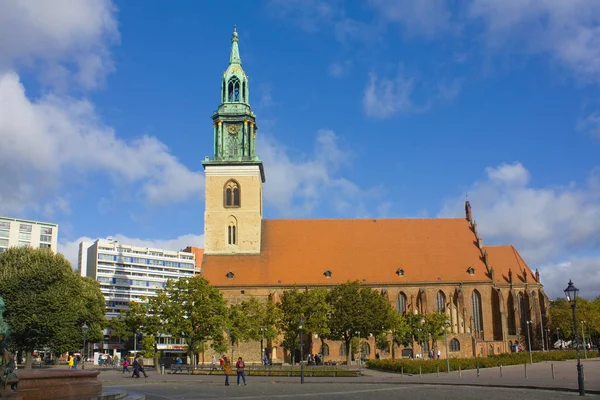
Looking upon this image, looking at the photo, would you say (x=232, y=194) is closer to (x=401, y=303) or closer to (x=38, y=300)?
(x=401, y=303)

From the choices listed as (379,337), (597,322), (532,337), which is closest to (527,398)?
(379,337)

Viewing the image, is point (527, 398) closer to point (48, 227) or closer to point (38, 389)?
point (38, 389)

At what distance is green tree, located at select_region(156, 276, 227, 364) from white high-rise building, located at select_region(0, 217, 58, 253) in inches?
2959

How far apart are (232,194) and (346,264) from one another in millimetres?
15776

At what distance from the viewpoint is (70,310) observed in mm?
61031

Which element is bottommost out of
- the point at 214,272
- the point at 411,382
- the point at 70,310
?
the point at 411,382

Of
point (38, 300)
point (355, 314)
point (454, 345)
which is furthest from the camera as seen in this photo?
point (454, 345)

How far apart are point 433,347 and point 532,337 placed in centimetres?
1442

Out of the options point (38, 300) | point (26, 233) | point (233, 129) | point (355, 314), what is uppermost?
point (233, 129)

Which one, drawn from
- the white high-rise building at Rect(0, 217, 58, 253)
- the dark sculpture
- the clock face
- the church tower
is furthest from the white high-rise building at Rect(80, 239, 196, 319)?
the dark sculpture

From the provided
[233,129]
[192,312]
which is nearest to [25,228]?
[233,129]

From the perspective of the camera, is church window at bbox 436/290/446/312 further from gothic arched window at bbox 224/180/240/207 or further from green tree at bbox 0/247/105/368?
green tree at bbox 0/247/105/368

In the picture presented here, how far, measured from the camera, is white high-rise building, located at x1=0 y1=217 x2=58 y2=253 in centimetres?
12269

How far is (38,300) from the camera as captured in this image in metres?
58.4
